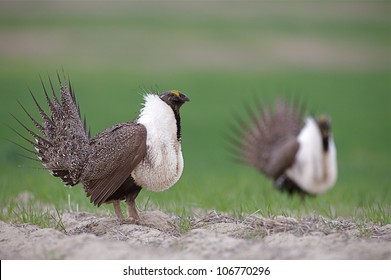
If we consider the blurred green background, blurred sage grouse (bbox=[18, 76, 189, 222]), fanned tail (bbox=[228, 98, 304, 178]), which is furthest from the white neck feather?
fanned tail (bbox=[228, 98, 304, 178])

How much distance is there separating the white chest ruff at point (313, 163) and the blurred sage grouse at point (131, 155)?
406 centimetres

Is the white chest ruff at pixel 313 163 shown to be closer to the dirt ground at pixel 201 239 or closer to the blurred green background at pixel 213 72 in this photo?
the blurred green background at pixel 213 72

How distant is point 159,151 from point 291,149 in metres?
4.44

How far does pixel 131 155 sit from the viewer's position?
18.5 feet

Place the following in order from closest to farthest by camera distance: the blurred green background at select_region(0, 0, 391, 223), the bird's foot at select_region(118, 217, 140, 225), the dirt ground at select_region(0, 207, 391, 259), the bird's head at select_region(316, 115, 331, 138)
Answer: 1. the dirt ground at select_region(0, 207, 391, 259)
2. the bird's foot at select_region(118, 217, 140, 225)
3. the bird's head at select_region(316, 115, 331, 138)
4. the blurred green background at select_region(0, 0, 391, 223)

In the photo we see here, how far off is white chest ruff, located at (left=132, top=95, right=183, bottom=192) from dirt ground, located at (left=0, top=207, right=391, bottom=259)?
371 millimetres

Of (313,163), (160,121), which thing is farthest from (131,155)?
(313,163)

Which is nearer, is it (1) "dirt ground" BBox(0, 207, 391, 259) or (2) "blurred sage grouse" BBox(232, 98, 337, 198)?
(1) "dirt ground" BBox(0, 207, 391, 259)

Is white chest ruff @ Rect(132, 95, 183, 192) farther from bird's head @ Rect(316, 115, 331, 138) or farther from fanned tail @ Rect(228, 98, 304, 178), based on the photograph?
fanned tail @ Rect(228, 98, 304, 178)

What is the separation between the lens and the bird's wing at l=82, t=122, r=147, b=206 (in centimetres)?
566

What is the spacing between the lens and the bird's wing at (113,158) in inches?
223

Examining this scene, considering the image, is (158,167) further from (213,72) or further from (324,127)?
(213,72)

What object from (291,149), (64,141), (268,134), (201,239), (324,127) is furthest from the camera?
(268,134)

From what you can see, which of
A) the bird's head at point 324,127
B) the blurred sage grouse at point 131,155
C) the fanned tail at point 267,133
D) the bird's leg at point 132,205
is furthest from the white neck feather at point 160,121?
the fanned tail at point 267,133
